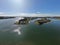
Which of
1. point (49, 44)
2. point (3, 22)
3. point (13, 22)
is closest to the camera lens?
point (49, 44)

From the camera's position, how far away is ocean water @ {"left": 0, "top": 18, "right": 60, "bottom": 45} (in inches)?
142

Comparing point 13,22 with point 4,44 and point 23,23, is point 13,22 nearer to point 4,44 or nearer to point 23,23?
point 23,23

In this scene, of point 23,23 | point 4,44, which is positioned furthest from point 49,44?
point 23,23

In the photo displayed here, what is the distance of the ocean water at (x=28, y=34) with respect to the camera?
11.8 ft

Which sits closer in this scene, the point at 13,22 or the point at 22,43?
the point at 22,43

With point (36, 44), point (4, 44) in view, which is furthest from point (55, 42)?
point (4, 44)

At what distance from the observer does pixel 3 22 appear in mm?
6484

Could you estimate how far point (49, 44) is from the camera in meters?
3.39

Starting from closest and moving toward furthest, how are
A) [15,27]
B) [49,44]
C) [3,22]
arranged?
[49,44] < [15,27] < [3,22]

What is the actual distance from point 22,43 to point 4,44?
61 centimetres

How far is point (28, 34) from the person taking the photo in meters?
4.54

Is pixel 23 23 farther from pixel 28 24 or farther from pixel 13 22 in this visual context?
pixel 13 22

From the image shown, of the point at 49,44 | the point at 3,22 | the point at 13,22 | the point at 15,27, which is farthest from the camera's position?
the point at 3,22

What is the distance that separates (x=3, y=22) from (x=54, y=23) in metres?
3.40
